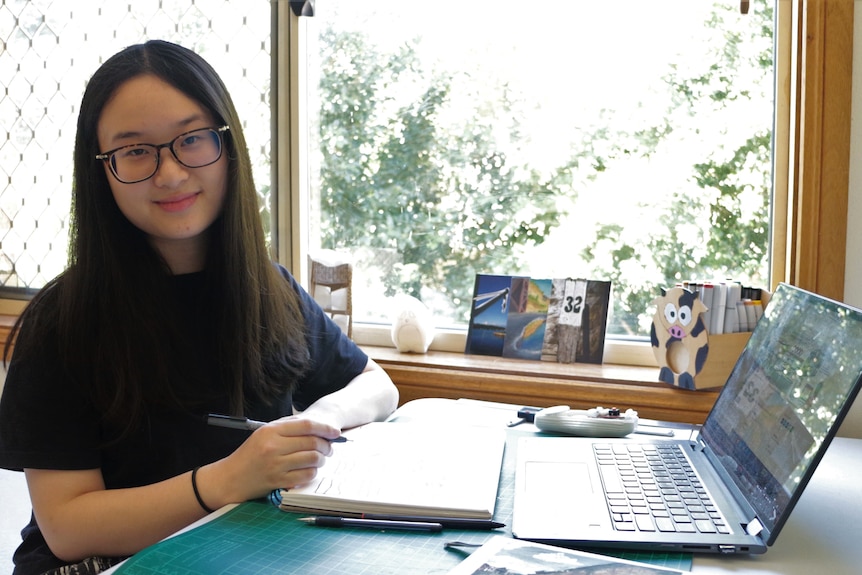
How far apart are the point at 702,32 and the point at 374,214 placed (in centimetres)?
91

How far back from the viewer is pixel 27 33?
2357 millimetres

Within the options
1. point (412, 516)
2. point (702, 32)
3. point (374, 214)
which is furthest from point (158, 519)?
point (702, 32)

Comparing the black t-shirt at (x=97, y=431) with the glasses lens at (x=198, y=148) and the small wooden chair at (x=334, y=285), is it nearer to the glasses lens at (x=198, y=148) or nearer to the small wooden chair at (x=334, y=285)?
the glasses lens at (x=198, y=148)

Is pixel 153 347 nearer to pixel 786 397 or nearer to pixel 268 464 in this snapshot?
pixel 268 464

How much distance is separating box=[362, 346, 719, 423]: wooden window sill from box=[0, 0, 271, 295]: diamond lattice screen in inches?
26.2

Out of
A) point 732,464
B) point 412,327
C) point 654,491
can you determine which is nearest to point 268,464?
point 654,491

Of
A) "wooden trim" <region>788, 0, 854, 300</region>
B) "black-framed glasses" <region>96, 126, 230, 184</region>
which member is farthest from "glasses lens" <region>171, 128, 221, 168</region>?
"wooden trim" <region>788, 0, 854, 300</region>

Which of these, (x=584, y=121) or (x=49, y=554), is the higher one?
(x=584, y=121)

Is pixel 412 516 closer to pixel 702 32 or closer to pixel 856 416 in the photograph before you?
pixel 856 416

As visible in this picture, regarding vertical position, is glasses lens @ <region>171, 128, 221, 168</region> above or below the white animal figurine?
above

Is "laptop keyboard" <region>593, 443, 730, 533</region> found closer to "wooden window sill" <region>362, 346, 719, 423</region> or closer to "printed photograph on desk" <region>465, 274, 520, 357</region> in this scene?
"wooden window sill" <region>362, 346, 719, 423</region>

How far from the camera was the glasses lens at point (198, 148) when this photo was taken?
116 cm

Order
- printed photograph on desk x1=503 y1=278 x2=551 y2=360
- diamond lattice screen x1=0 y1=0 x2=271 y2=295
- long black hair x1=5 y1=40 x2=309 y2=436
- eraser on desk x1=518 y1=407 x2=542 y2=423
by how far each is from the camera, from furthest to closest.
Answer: diamond lattice screen x1=0 y1=0 x2=271 y2=295 → printed photograph on desk x1=503 y1=278 x2=551 y2=360 → eraser on desk x1=518 y1=407 x2=542 y2=423 → long black hair x1=5 y1=40 x2=309 y2=436

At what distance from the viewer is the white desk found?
823mm
